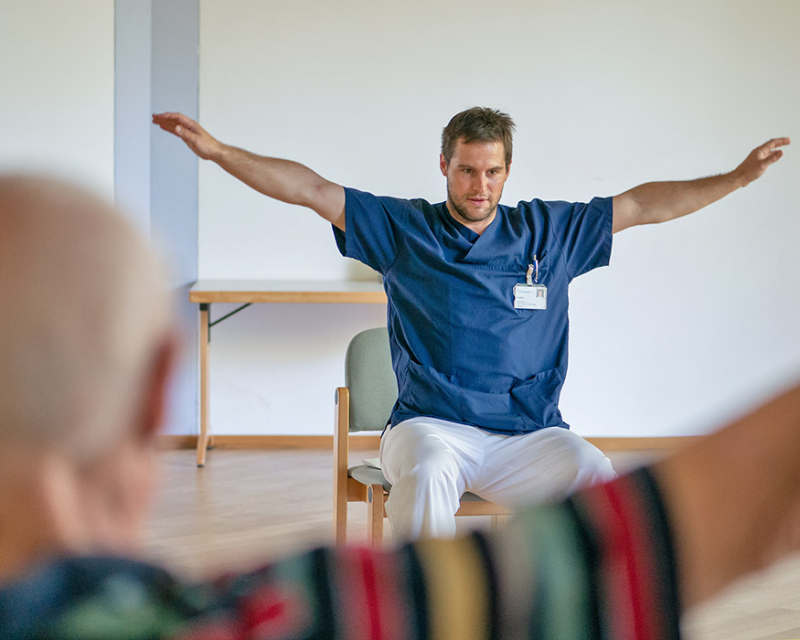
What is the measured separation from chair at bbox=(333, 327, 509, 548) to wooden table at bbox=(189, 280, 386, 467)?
1.59 metres

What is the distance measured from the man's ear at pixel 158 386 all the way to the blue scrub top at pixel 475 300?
228 centimetres

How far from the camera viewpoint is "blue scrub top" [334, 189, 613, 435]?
2.59 metres

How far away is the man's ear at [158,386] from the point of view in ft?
0.99

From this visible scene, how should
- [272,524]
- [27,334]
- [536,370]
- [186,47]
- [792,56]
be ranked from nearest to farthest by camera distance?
1. [27,334]
2. [536,370]
3. [272,524]
4. [186,47]
5. [792,56]

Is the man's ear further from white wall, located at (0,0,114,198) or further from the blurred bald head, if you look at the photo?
white wall, located at (0,0,114,198)

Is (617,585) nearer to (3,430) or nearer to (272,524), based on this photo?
(3,430)

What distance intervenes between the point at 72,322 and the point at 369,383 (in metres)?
2.70

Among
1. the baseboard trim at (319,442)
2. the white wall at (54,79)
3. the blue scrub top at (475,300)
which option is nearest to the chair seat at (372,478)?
the blue scrub top at (475,300)

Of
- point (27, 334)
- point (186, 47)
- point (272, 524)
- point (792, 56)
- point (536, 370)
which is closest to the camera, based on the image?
point (27, 334)

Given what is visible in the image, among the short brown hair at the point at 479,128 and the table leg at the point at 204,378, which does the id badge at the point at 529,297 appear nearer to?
the short brown hair at the point at 479,128

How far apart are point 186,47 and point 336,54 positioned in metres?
0.86

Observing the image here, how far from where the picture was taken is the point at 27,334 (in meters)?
0.28

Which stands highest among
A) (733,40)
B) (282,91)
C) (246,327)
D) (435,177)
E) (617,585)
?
(733,40)

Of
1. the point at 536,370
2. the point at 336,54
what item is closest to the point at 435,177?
the point at 336,54
